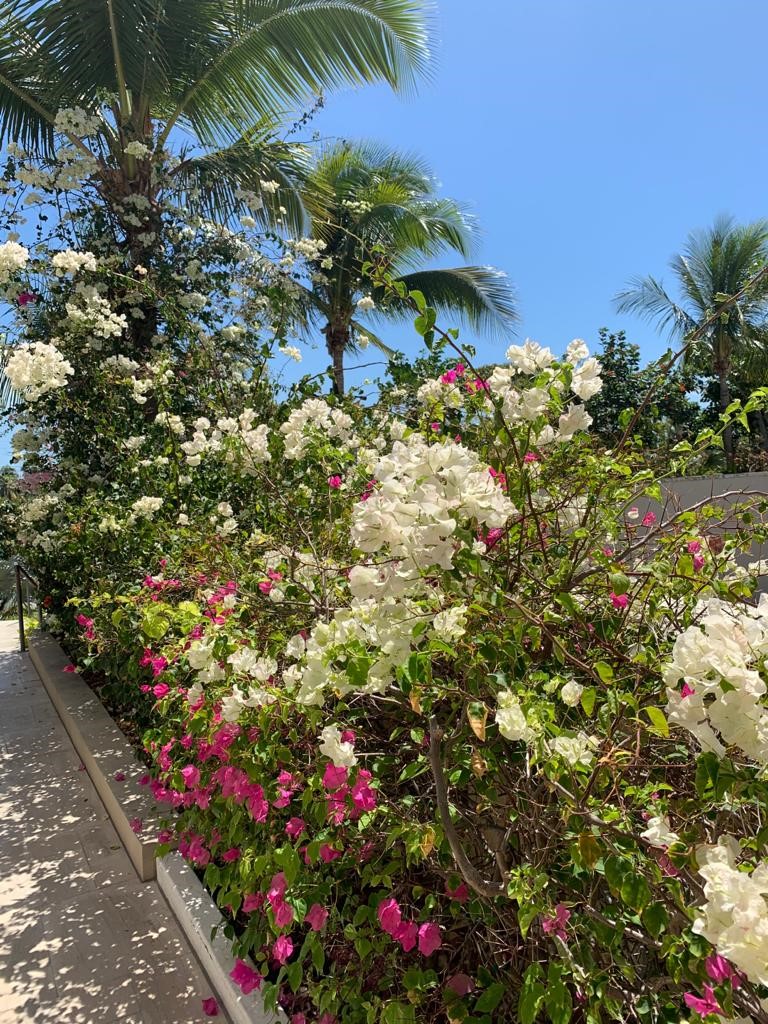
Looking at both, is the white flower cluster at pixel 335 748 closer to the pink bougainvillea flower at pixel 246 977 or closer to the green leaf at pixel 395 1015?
the green leaf at pixel 395 1015

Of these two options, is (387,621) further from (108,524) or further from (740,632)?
(108,524)

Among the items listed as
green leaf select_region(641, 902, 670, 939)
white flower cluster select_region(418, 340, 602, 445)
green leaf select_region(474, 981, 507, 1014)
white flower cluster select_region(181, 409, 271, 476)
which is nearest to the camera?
green leaf select_region(641, 902, 670, 939)

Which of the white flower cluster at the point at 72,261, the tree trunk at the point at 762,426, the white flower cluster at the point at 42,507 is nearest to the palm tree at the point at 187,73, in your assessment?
the white flower cluster at the point at 72,261

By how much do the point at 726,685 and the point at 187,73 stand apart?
269 inches

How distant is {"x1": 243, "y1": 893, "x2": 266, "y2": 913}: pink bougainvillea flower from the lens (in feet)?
5.65

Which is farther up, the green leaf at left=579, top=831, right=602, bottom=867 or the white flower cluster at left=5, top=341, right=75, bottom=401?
the white flower cluster at left=5, top=341, right=75, bottom=401

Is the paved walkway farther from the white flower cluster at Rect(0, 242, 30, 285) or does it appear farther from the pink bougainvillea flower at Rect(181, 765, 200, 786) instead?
the white flower cluster at Rect(0, 242, 30, 285)

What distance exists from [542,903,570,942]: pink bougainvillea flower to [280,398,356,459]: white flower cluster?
5.96 feet

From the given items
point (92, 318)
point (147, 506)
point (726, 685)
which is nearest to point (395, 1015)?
point (726, 685)

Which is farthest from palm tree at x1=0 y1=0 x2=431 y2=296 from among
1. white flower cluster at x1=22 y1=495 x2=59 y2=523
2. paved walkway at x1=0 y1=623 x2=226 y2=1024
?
paved walkway at x1=0 y1=623 x2=226 y2=1024

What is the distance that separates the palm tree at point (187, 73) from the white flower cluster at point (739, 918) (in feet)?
20.2

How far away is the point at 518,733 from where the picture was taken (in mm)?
1056

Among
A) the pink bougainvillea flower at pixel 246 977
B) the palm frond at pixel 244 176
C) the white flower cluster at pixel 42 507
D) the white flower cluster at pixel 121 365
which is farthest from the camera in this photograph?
the palm frond at pixel 244 176

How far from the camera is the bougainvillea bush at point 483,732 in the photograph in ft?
3.17
